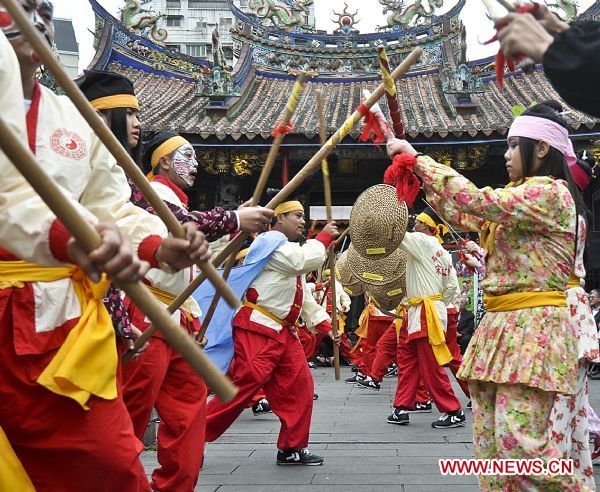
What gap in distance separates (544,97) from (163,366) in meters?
13.2

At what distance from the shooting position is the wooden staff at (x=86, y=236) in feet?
4.42

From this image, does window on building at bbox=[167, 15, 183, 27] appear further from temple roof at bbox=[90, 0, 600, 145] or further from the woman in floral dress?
the woman in floral dress

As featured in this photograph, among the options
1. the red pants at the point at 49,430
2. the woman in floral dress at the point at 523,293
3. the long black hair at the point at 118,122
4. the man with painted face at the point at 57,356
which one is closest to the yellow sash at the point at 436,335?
the woman in floral dress at the point at 523,293

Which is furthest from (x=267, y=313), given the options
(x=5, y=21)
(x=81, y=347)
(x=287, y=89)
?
(x=287, y=89)

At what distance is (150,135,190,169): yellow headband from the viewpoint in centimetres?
402

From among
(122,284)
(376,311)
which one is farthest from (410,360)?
(122,284)

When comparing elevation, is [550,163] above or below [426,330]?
above

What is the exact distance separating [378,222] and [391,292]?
7.68 ft

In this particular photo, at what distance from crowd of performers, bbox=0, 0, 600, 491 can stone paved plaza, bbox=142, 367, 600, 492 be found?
0.91ft

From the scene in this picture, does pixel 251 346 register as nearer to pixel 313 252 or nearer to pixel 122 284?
pixel 313 252

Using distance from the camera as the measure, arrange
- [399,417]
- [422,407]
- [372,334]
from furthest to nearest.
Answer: [372,334] → [422,407] → [399,417]

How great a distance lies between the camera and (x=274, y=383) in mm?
5211

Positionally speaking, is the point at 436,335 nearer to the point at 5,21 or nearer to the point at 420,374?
the point at 420,374

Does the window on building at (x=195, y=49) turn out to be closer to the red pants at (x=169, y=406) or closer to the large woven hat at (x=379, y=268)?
the large woven hat at (x=379, y=268)
